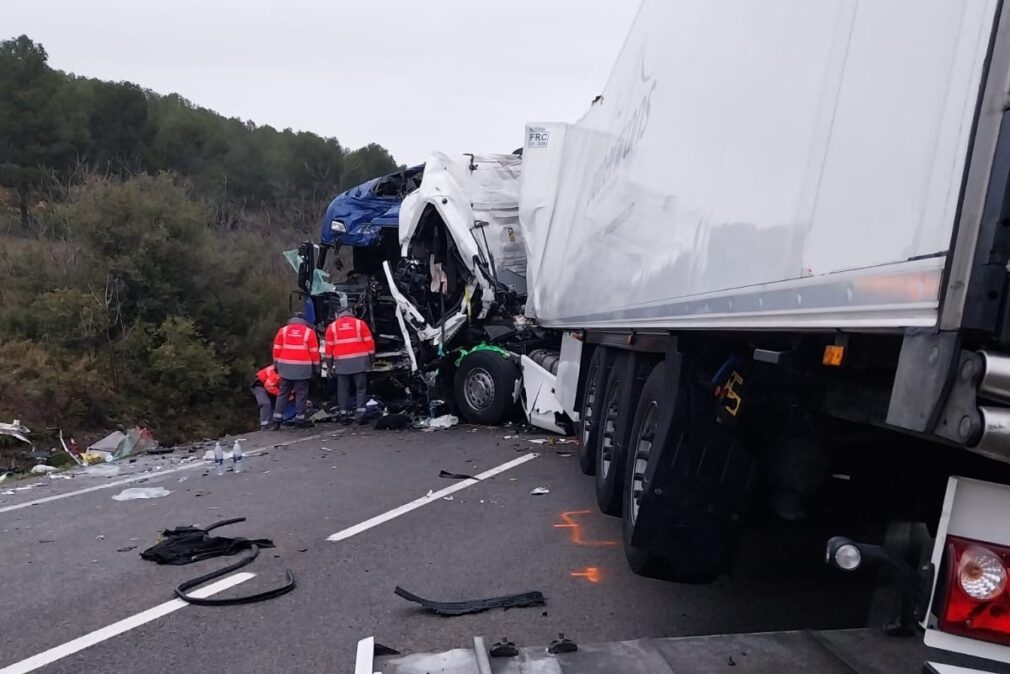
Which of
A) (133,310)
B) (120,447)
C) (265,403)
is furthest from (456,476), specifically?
(133,310)

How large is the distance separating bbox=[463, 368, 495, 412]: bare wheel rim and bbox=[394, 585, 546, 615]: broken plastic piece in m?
6.66

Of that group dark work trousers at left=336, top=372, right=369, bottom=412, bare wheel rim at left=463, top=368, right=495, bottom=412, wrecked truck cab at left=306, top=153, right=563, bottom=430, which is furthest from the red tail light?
dark work trousers at left=336, top=372, right=369, bottom=412

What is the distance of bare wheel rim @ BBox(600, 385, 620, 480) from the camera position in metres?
6.12

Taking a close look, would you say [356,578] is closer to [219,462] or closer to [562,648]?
[562,648]

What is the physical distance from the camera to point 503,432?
11289 millimetres

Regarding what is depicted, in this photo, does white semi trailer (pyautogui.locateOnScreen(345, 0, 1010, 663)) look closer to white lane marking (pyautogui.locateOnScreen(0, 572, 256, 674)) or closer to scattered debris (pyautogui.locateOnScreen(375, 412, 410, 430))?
white lane marking (pyautogui.locateOnScreen(0, 572, 256, 674))

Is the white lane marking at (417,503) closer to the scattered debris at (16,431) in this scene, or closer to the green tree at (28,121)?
the scattered debris at (16,431)

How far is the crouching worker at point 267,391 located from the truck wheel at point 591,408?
6022 mm

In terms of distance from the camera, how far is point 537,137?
10875 mm

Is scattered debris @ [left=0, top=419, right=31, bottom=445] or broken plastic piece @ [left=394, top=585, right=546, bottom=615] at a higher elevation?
broken plastic piece @ [left=394, top=585, right=546, bottom=615]

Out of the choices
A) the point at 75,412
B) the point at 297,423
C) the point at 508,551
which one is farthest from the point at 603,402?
the point at 75,412

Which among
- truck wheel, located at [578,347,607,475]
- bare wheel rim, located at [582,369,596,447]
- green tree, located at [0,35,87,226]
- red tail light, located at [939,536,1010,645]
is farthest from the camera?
green tree, located at [0,35,87,226]

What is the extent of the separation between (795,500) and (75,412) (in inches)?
550

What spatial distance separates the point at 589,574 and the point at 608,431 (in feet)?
4.02
